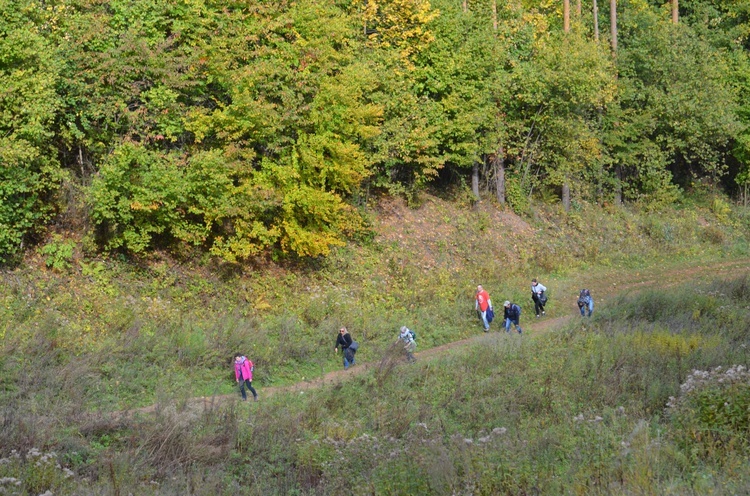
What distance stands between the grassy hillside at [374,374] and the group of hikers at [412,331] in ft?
2.34

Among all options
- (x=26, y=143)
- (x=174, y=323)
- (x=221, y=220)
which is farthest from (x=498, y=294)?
(x=26, y=143)

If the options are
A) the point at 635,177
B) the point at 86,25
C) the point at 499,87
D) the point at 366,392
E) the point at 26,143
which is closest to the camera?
the point at 366,392

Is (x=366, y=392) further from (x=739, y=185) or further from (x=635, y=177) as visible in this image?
(x=739, y=185)

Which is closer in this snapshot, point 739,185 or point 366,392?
point 366,392

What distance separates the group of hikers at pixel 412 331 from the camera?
58.3ft

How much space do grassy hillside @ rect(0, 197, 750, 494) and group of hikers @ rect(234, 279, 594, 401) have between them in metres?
0.71

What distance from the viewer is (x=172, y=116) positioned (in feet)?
78.4

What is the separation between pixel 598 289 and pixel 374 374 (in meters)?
14.0

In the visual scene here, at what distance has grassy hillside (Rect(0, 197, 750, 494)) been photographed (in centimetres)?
1053

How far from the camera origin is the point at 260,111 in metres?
23.1

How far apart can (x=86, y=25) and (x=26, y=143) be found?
4.59 meters

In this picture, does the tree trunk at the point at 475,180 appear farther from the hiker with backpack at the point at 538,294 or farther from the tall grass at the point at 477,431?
the tall grass at the point at 477,431

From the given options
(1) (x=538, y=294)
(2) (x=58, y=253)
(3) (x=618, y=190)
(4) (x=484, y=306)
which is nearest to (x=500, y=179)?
(3) (x=618, y=190)

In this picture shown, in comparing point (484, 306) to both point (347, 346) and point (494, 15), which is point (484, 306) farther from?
point (494, 15)
